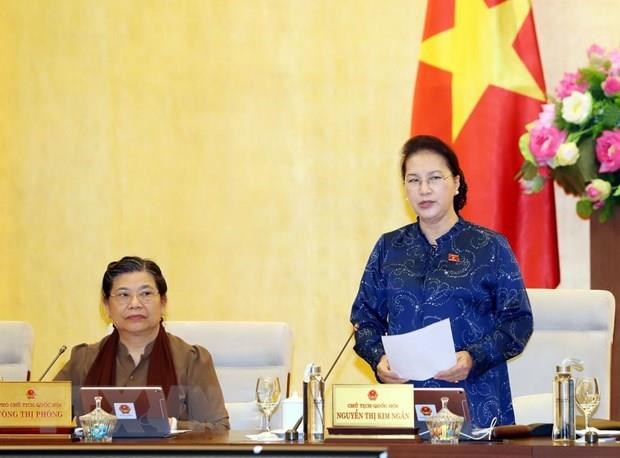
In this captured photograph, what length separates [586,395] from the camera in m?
2.92

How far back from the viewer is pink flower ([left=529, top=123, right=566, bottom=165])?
4.30 meters

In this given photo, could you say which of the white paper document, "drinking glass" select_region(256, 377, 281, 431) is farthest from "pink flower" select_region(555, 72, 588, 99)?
"drinking glass" select_region(256, 377, 281, 431)

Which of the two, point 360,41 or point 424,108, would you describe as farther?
point 360,41

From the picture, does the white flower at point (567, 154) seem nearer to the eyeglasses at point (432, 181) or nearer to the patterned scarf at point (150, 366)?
the eyeglasses at point (432, 181)

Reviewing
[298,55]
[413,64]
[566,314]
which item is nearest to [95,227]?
[298,55]

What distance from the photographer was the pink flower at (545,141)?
169 inches

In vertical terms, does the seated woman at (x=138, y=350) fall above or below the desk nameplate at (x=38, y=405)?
above

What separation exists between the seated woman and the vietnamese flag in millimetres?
1632

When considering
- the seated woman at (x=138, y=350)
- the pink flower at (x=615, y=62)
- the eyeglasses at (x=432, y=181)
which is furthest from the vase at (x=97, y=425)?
the pink flower at (x=615, y=62)

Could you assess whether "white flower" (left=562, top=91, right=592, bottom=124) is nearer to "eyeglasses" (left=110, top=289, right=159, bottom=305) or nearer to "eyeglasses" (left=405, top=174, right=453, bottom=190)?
"eyeglasses" (left=405, top=174, right=453, bottom=190)

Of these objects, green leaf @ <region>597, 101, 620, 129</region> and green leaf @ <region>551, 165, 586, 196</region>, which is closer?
green leaf @ <region>597, 101, 620, 129</region>

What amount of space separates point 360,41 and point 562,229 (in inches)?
50.5

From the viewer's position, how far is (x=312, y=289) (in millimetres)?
5516

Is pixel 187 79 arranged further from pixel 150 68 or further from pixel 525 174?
pixel 525 174
